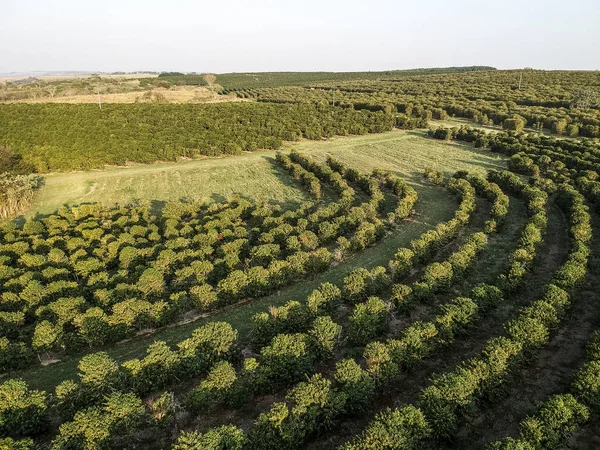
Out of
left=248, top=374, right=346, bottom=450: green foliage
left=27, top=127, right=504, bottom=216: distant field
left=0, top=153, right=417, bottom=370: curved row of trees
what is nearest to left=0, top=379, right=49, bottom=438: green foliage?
left=0, top=153, right=417, bottom=370: curved row of trees

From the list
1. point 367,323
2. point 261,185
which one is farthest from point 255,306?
point 261,185

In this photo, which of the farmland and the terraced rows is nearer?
the terraced rows

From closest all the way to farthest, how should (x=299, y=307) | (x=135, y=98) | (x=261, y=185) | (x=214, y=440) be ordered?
(x=214, y=440) < (x=299, y=307) < (x=261, y=185) < (x=135, y=98)

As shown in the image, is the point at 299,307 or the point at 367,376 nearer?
the point at 367,376

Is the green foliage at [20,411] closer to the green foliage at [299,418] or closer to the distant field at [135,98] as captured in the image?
the green foliage at [299,418]

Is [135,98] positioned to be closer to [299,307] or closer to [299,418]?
[299,307]

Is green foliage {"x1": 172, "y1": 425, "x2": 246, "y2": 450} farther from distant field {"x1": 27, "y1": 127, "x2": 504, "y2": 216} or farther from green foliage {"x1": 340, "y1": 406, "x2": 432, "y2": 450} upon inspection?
distant field {"x1": 27, "y1": 127, "x2": 504, "y2": 216}

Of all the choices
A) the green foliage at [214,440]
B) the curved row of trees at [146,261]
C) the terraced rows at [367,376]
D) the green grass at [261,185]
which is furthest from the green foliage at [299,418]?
the curved row of trees at [146,261]
